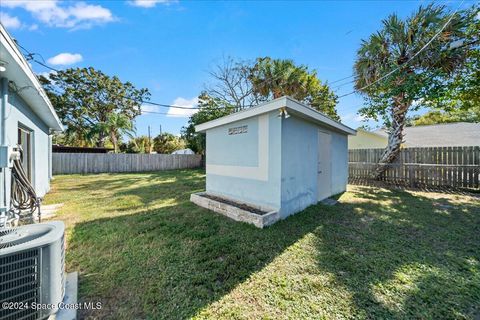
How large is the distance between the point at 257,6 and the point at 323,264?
7883 millimetres

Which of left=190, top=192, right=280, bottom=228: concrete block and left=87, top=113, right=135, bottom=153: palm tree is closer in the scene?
left=190, top=192, right=280, bottom=228: concrete block

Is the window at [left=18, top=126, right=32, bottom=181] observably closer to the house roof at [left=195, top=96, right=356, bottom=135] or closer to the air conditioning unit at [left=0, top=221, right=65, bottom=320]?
the house roof at [left=195, top=96, right=356, bottom=135]

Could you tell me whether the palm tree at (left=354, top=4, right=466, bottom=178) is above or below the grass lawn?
above

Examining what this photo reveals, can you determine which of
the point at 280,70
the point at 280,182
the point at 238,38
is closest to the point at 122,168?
the point at 238,38

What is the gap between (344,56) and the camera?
8.59m

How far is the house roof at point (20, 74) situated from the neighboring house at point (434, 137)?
1173 cm

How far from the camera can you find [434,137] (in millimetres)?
11680

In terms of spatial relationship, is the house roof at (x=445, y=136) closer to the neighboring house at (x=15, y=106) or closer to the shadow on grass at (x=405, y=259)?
the shadow on grass at (x=405, y=259)

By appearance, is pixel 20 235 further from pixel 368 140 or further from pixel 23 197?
pixel 368 140

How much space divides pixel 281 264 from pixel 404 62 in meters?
8.63

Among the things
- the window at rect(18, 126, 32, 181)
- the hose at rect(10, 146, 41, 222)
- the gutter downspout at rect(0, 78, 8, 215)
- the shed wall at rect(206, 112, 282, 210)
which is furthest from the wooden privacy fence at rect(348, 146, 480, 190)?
the window at rect(18, 126, 32, 181)

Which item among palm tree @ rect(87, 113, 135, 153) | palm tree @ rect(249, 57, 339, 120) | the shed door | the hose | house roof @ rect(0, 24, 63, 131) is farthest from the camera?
palm tree @ rect(87, 113, 135, 153)

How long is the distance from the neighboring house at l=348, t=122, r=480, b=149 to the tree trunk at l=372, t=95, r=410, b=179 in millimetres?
1360

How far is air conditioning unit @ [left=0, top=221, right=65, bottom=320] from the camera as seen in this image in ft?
4.52
